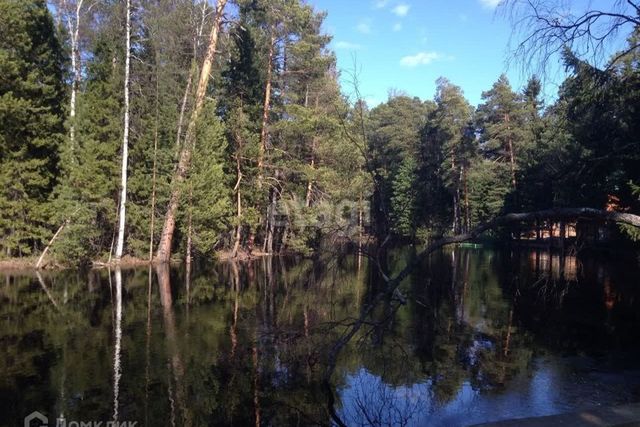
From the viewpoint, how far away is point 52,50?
2583cm

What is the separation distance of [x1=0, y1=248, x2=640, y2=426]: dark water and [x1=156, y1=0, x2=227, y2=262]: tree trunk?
8.84 meters

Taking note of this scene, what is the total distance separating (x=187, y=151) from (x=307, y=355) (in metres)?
18.9

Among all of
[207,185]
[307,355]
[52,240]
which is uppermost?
[207,185]

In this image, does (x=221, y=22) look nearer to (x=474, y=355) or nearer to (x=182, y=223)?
(x=182, y=223)

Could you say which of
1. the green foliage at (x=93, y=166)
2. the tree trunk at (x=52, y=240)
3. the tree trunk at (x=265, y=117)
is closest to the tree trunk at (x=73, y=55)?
the green foliage at (x=93, y=166)

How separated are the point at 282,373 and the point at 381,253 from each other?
113 inches

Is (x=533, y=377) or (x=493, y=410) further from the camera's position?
(x=533, y=377)

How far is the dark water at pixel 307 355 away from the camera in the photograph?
276 inches

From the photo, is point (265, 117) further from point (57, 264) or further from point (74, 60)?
point (57, 264)

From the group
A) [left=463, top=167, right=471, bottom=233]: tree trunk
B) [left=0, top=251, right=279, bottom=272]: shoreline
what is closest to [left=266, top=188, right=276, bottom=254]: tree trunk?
[left=0, top=251, right=279, bottom=272]: shoreline

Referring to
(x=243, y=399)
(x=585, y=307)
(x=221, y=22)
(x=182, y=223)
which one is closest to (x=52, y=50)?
(x=221, y=22)

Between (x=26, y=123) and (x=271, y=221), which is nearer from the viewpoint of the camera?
(x=26, y=123)

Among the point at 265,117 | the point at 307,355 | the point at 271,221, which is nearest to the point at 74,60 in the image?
the point at 265,117

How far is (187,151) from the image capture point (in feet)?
84.0
